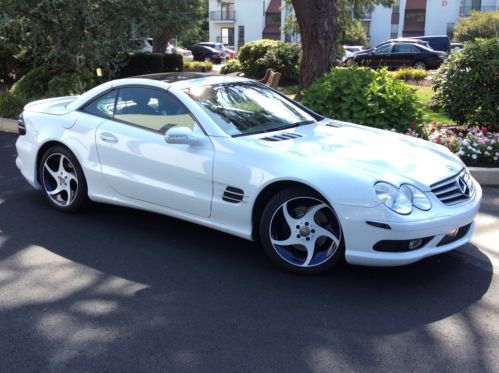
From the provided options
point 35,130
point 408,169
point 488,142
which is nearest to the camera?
point 408,169

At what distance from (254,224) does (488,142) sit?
442cm

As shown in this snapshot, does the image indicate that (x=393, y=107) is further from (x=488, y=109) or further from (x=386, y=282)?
(x=386, y=282)

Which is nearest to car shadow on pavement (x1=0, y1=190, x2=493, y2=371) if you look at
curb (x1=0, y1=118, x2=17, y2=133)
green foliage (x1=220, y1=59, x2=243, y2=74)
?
curb (x1=0, y1=118, x2=17, y2=133)

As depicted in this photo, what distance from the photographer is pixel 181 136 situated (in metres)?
4.57

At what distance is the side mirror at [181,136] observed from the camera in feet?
15.0

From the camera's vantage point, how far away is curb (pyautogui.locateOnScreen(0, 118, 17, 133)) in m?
11.1

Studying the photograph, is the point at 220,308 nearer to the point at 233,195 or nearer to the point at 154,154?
the point at 233,195

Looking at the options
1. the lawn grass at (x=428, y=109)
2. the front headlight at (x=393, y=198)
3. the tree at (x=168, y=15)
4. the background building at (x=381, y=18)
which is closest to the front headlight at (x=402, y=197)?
the front headlight at (x=393, y=198)

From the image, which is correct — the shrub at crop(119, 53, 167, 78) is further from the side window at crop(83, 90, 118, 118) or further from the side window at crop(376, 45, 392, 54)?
the side window at crop(83, 90, 118, 118)

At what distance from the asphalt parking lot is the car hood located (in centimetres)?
77

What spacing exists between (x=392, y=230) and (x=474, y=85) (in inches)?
215

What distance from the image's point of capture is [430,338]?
11.3 feet

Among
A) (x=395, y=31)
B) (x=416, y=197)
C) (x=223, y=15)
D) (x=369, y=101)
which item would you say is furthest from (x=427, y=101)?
(x=223, y=15)

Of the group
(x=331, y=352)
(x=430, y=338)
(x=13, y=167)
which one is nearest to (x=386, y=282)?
(x=430, y=338)
